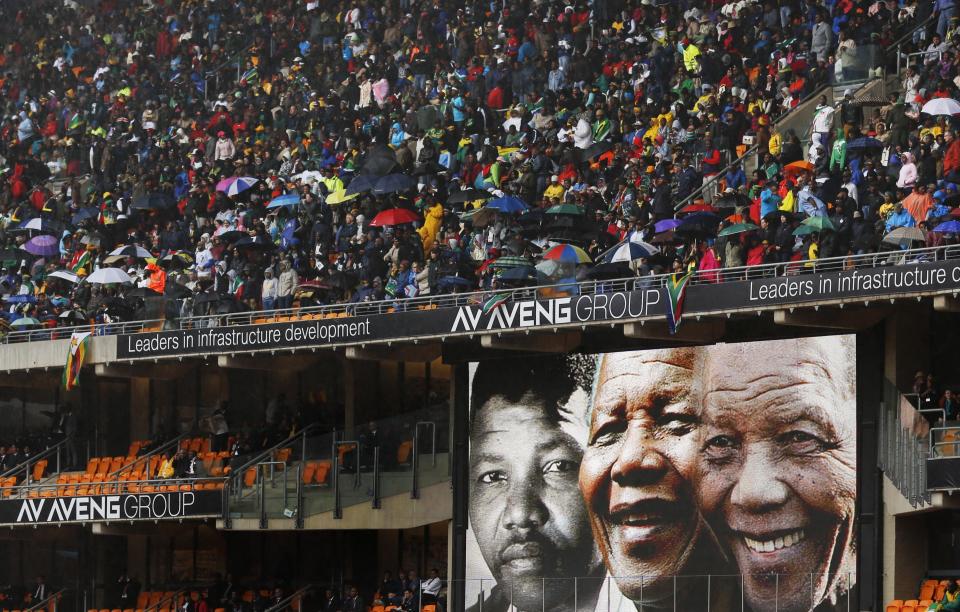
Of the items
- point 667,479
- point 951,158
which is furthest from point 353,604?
point 951,158

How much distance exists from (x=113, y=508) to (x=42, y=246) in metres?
7.27

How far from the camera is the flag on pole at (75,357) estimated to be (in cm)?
3086

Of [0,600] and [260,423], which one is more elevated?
[260,423]

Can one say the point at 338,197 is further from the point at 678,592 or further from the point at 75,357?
the point at 678,592

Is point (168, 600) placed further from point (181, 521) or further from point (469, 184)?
point (469, 184)

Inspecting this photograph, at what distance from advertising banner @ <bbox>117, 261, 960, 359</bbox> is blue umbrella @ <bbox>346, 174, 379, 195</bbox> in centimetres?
316

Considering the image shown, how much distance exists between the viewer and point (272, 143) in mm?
36281

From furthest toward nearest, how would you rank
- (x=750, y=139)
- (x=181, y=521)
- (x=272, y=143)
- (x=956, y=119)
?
1. (x=272, y=143)
2. (x=181, y=521)
3. (x=750, y=139)
4. (x=956, y=119)

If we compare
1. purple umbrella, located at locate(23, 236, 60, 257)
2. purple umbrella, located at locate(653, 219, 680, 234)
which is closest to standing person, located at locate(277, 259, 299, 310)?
purple umbrella, located at locate(653, 219, 680, 234)

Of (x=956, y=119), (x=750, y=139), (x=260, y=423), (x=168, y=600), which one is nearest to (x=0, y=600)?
(x=168, y=600)

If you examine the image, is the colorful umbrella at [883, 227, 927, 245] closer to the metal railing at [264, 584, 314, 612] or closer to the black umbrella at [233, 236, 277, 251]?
the metal railing at [264, 584, 314, 612]

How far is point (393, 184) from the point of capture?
100 ft

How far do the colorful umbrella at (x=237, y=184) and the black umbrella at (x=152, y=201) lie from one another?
5.04 feet

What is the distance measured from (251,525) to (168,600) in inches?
120
